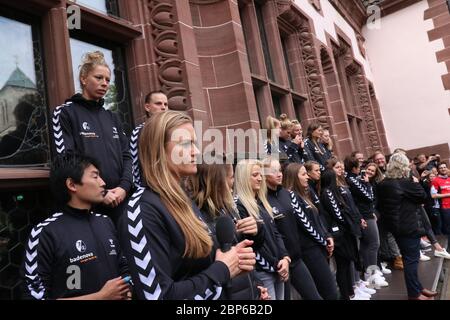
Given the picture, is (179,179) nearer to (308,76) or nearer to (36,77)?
(36,77)

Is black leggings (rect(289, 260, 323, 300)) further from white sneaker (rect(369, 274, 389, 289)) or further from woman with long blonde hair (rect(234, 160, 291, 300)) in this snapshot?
white sneaker (rect(369, 274, 389, 289))

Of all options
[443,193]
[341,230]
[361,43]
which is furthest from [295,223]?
[361,43]

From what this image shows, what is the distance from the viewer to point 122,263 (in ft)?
5.89

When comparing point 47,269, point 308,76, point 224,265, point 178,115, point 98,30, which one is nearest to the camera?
point 224,265

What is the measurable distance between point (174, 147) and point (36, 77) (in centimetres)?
179

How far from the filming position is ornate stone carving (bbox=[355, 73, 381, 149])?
34.6ft

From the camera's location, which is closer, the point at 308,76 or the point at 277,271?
the point at 277,271

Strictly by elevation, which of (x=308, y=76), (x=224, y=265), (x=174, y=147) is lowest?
(x=224, y=265)

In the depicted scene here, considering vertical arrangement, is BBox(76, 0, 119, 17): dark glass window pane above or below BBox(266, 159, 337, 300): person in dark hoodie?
above

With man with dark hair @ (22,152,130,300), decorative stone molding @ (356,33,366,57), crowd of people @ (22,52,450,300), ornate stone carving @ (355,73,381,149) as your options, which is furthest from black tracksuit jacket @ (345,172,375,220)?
decorative stone molding @ (356,33,366,57)

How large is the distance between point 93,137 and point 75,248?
2.37 feet

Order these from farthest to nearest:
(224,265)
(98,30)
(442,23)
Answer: (442,23) < (98,30) < (224,265)

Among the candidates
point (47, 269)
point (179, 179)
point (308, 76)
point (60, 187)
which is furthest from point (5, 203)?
point (308, 76)

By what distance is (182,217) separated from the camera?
4.02ft
